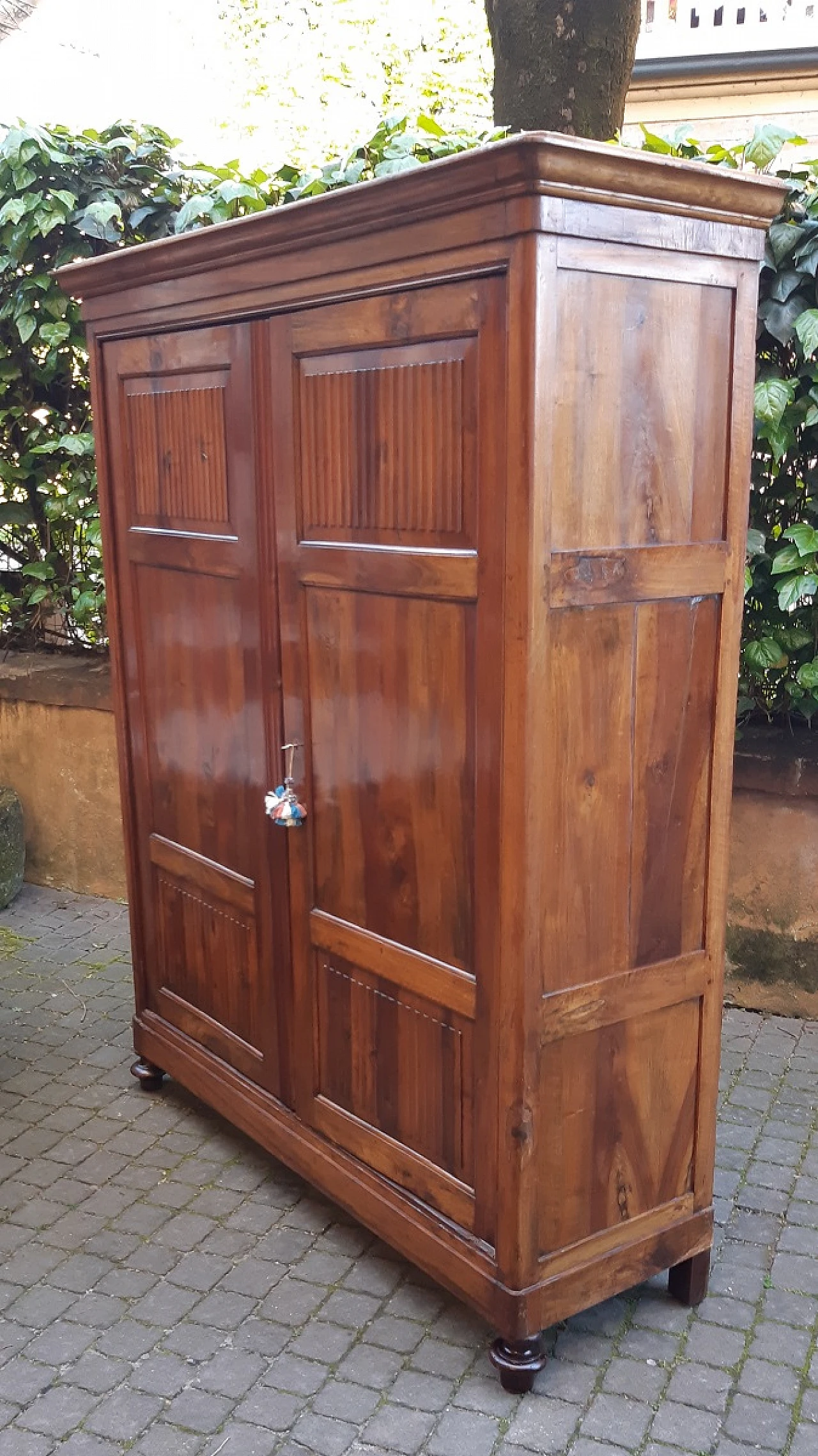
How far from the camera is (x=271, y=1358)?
2.45 m

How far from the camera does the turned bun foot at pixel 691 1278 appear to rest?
102 inches

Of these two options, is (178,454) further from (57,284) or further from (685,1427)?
(685,1427)

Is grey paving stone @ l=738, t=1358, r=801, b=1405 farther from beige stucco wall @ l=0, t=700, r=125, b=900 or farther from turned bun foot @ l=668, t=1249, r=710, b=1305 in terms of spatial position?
A: beige stucco wall @ l=0, t=700, r=125, b=900

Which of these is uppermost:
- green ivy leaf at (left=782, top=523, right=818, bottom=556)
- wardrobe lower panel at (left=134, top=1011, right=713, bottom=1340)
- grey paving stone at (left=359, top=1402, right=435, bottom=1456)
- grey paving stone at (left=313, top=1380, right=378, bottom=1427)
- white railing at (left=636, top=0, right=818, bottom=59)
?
white railing at (left=636, top=0, right=818, bottom=59)

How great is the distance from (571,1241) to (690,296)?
Result: 1879mm

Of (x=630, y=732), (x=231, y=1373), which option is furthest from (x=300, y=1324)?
(x=630, y=732)

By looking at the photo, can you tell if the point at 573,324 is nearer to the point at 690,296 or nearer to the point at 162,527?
the point at 690,296

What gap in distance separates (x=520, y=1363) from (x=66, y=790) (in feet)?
11.7

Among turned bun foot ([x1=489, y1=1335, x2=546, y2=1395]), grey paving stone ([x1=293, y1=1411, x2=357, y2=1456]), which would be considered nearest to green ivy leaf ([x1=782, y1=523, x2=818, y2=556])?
turned bun foot ([x1=489, y1=1335, x2=546, y2=1395])

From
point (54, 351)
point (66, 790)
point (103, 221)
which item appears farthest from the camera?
point (66, 790)

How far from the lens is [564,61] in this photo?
157 inches

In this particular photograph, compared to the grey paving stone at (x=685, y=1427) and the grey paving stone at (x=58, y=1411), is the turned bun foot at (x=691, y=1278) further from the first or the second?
the grey paving stone at (x=58, y=1411)

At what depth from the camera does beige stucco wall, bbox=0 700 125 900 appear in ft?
16.9

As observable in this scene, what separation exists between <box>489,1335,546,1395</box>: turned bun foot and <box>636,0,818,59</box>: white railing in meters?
8.83
